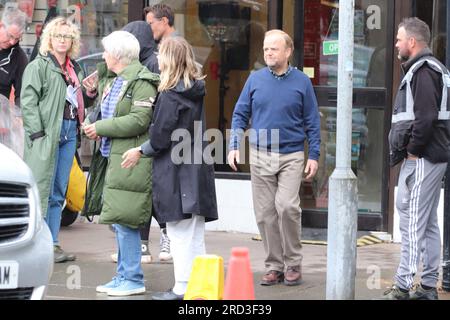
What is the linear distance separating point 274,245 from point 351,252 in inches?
49.7

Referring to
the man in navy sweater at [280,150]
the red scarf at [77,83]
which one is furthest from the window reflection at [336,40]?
the red scarf at [77,83]

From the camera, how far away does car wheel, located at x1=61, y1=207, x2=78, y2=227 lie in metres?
11.5

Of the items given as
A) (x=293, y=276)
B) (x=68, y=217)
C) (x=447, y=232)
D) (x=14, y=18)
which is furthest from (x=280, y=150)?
(x=14, y=18)

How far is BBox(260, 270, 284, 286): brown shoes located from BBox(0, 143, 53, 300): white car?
246cm

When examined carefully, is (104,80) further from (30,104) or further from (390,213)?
(390,213)

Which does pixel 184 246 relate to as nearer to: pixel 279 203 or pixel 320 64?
pixel 279 203

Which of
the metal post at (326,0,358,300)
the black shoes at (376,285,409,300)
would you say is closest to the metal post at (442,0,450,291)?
the black shoes at (376,285,409,300)

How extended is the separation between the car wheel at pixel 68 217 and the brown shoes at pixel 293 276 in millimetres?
3571

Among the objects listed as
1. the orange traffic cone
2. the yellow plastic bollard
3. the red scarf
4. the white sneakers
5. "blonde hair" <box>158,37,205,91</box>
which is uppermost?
"blonde hair" <box>158,37,205,91</box>

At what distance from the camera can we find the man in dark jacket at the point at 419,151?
7.83 metres

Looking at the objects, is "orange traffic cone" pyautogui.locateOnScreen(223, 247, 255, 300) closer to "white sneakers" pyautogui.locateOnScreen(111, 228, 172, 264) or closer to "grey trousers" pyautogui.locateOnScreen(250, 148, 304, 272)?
"grey trousers" pyautogui.locateOnScreen(250, 148, 304, 272)

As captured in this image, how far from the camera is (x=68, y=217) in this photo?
11641 millimetres
